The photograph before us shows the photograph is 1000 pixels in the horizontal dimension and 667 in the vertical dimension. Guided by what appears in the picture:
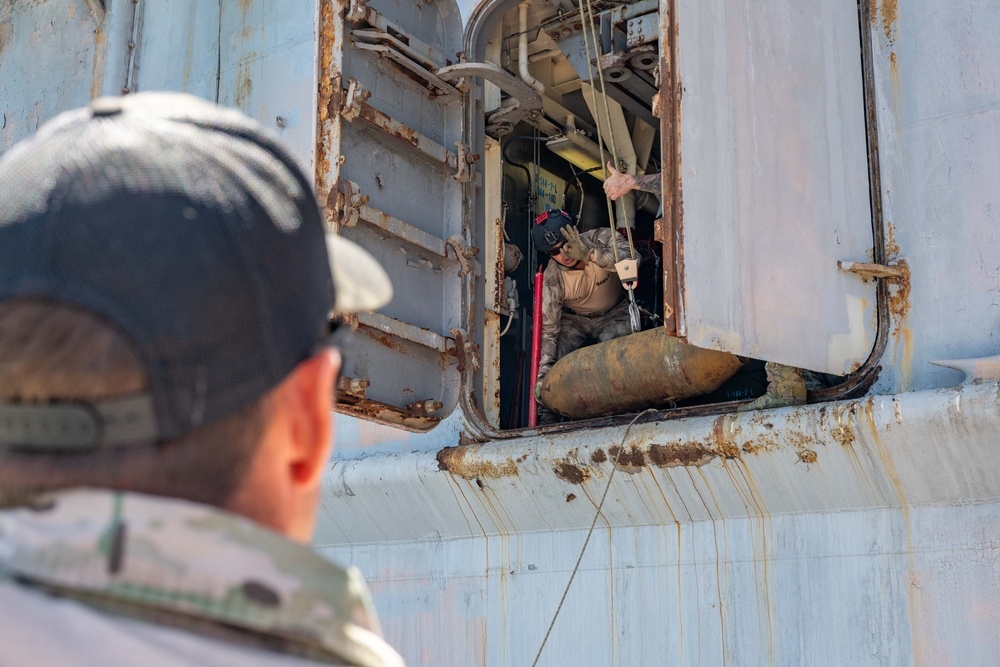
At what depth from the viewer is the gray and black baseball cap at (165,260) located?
2.89 feet

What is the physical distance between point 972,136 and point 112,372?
4.98 metres

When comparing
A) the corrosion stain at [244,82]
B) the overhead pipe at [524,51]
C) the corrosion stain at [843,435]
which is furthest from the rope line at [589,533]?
the corrosion stain at [244,82]

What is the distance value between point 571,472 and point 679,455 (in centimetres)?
62

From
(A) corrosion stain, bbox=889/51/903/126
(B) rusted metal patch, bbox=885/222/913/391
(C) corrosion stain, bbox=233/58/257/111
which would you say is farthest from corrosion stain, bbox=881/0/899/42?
(C) corrosion stain, bbox=233/58/257/111

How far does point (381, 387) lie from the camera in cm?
600

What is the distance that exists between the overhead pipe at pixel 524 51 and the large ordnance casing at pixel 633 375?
186cm

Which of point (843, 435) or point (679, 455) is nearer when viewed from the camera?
point (843, 435)

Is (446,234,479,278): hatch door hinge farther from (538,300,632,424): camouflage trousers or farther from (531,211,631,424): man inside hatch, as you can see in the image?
(538,300,632,424): camouflage trousers

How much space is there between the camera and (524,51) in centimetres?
741

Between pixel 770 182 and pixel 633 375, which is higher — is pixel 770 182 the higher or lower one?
the higher one

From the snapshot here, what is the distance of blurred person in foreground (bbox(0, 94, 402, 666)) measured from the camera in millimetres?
849

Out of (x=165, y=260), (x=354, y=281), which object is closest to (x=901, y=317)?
(x=354, y=281)

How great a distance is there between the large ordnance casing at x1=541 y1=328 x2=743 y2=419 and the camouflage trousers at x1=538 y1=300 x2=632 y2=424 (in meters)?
1.26

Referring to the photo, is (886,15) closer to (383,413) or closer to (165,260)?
(383,413)
